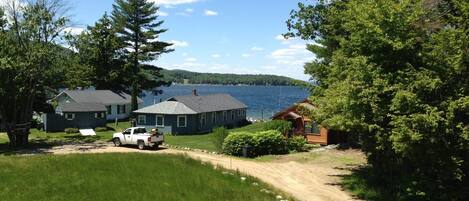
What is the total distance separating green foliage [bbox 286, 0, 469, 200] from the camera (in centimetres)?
1809

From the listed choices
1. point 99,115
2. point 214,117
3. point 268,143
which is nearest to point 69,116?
point 99,115

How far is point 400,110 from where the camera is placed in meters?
18.8

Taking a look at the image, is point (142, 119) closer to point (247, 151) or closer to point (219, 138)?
point (219, 138)

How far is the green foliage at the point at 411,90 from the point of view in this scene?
712 inches

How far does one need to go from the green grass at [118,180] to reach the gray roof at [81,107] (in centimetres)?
3792

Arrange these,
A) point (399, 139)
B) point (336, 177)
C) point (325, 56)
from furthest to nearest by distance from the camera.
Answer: point (325, 56)
point (336, 177)
point (399, 139)

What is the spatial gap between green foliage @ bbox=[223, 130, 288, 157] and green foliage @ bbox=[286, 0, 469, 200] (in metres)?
13.3

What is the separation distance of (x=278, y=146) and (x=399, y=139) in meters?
20.4

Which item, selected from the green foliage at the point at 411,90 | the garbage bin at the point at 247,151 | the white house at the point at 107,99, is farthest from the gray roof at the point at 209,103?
the green foliage at the point at 411,90

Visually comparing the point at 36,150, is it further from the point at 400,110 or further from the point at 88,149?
the point at 400,110

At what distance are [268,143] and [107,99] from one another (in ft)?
133

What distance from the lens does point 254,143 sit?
37250mm

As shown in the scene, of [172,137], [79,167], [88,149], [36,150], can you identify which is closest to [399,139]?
[79,167]

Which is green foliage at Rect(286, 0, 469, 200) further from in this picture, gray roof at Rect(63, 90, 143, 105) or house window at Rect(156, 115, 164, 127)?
gray roof at Rect(63, 90, 143, 105)
